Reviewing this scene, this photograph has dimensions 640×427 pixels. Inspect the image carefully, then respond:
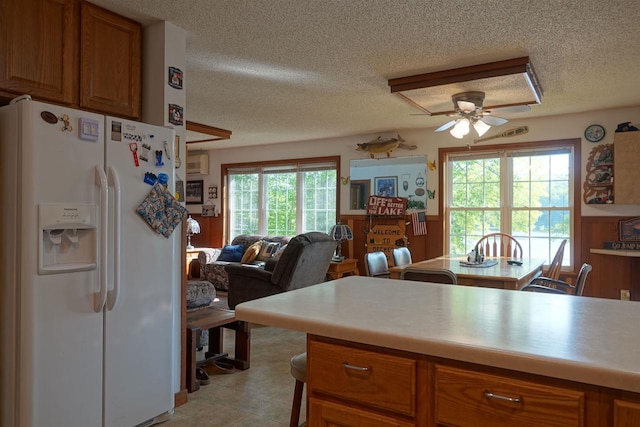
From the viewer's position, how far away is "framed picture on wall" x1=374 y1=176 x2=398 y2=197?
6.09 m

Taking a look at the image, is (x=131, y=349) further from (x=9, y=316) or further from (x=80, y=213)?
(x=80, y=213)

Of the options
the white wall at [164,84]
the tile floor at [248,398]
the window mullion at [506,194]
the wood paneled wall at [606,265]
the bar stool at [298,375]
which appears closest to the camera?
the bar stool at [298,375]

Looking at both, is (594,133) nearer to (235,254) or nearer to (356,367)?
(356,367)

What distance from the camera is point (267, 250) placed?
6.49 meters

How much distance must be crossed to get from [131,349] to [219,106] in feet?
9.97

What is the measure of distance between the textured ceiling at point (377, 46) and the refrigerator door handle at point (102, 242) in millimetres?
1066

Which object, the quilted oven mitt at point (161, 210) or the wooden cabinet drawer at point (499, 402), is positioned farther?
the quilted oven mitt at point (161, 210)

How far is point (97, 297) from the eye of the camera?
84.0 inches

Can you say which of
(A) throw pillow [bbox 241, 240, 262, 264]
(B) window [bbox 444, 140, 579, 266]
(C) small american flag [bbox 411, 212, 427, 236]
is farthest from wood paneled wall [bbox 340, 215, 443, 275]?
(A) throw pillow [bbox 241, 240, 262, 264]

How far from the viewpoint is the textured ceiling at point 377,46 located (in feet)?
8.17

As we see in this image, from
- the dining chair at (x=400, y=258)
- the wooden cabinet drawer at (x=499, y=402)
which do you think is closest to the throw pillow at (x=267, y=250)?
the dining chair at (x=400, y=258)

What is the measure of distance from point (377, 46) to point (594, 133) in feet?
10.4

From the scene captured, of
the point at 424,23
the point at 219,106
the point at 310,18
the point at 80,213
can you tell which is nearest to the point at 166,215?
the point at 80,213

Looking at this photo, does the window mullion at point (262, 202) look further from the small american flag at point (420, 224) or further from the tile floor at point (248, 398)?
the tile floor at point (248, 398)
